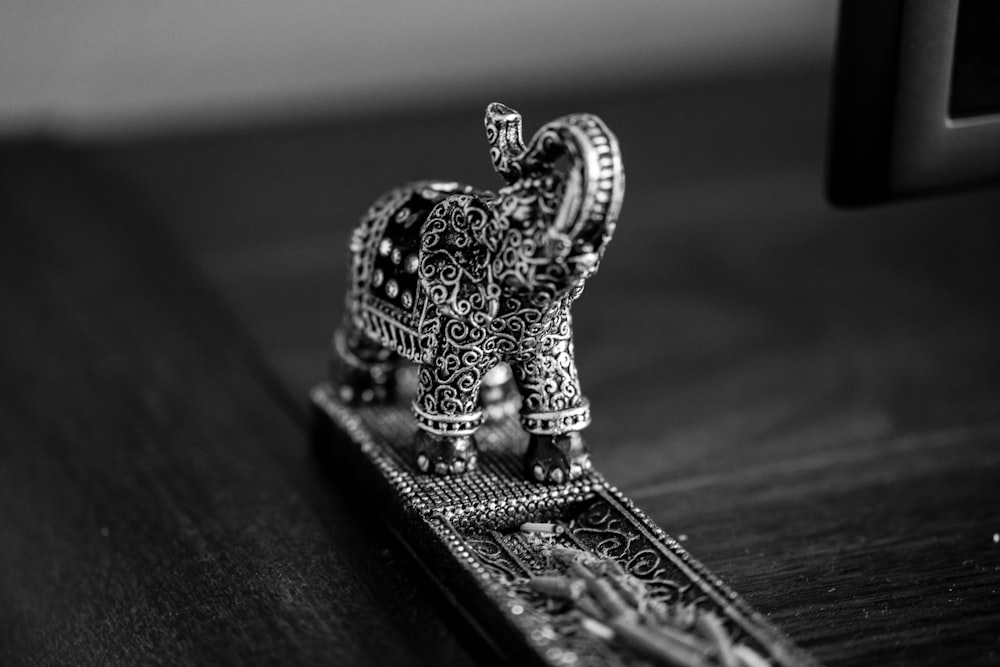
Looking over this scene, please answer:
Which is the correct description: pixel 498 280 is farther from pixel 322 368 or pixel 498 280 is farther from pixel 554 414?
pixel 322 368

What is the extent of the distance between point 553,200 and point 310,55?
1.56 meters

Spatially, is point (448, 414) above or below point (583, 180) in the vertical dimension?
below

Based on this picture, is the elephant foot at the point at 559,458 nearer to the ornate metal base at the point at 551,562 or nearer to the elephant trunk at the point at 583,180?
the ornate metal base at the point at 551,562

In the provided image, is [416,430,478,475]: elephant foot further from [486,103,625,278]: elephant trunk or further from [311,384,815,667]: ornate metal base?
[486,103,625,278]: elephant trunk

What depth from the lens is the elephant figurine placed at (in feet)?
2.28

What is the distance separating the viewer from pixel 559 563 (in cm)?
75

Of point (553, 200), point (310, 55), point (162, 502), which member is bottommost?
point (162, 502)

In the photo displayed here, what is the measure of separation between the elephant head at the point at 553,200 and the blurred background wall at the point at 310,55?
1.16 m

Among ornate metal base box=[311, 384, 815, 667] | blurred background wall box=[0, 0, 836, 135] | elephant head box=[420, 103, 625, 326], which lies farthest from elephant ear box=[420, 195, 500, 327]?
blurred background wall box=[0, 0, 836, 135]

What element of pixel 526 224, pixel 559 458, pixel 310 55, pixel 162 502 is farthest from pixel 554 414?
pixel 310 55

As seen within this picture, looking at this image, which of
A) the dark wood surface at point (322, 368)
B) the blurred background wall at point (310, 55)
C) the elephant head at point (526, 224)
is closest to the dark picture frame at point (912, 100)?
the dark wood surface at point (322, 368)

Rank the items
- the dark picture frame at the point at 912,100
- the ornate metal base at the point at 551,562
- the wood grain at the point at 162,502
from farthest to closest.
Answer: the dark picture frame at the point at 912,100 → the wood grain at the point at 162,502 → the ornate metal base at the point at 551,562

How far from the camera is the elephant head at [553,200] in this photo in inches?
26.8

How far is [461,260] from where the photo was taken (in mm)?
782
